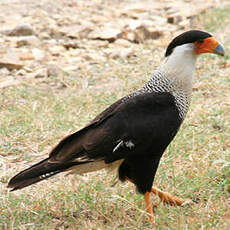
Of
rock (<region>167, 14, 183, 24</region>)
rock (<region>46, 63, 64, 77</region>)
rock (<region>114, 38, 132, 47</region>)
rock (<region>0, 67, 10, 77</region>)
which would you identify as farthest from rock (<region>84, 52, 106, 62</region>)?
rock (<region>167, 14, 183, 24</region>)

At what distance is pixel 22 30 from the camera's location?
25.4 feet

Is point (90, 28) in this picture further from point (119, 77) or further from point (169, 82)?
point (169, 82)

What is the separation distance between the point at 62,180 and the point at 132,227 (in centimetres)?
97

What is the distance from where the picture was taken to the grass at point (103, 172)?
3369 millimetres

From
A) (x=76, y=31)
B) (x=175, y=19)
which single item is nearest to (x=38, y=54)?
(x=76, y=31)

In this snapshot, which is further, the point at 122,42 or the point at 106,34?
the point at 106,34

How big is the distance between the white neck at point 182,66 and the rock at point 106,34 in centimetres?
426

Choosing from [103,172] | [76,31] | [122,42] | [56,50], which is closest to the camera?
[103,172]

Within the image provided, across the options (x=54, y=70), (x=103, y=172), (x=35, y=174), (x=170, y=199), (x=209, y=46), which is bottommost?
(x=54, y=70)

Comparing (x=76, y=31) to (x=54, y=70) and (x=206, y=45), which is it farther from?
(x=206, y=45)

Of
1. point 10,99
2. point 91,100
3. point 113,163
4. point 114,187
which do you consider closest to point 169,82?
point 113,163

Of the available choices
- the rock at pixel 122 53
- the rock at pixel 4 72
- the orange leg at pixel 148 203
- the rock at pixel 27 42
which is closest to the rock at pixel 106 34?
the rock at pixel 122 53

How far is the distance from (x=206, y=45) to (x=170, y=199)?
1078 millimetres

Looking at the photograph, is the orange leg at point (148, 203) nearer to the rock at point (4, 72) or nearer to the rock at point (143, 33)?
the rock at point (4, 72)
